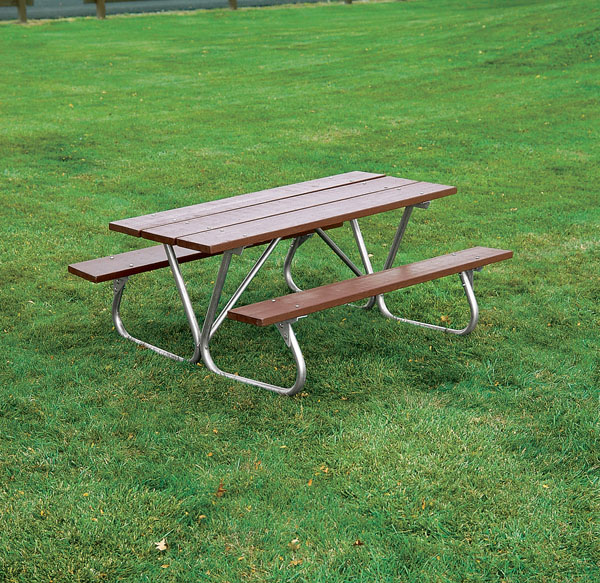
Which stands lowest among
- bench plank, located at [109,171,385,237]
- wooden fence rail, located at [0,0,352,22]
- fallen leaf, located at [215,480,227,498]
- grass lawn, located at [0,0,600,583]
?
grass lawn, located at [0,0,600,583]

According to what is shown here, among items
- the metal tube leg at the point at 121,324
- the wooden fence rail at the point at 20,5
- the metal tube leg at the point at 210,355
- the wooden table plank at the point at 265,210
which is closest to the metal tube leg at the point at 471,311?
the wooden table plank at the point at 265,210

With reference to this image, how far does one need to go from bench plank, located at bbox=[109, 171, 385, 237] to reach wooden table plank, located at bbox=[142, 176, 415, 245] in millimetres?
67

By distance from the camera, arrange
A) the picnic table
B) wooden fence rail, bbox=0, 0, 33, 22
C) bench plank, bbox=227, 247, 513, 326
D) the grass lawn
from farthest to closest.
A: 1. wooden fence rail, bbox=0, 0, 33, 22
2. the picnic table
3. bench plank, bbox=227, 247, 513, 326
4. the grass lawn

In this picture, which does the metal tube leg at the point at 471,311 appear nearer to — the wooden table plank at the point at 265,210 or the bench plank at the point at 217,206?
the wooden table plank at the point at 265,210

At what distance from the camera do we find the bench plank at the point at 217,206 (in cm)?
451

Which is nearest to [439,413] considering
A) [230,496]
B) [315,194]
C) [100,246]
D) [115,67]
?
[230,496]

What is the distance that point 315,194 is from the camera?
514 cm

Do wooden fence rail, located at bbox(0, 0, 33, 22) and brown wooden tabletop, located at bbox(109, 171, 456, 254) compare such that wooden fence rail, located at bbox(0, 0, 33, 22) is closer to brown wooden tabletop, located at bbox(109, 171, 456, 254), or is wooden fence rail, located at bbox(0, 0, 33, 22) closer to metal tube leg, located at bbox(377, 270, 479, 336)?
brown wooden tabletop, located at bbox(109, 171, 456, 254)

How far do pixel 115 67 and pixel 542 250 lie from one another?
1226 cm

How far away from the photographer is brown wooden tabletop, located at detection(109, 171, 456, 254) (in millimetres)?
4188

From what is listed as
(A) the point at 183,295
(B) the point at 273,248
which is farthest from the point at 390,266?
(A) the point at 183,295

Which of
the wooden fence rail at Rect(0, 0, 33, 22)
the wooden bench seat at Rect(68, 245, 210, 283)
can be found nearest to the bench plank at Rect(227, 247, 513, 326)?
the wooden bench seat at Rect(68, 245, 210, 283)

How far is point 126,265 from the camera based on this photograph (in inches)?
191

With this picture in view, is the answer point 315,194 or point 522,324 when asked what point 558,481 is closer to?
point 522,324
